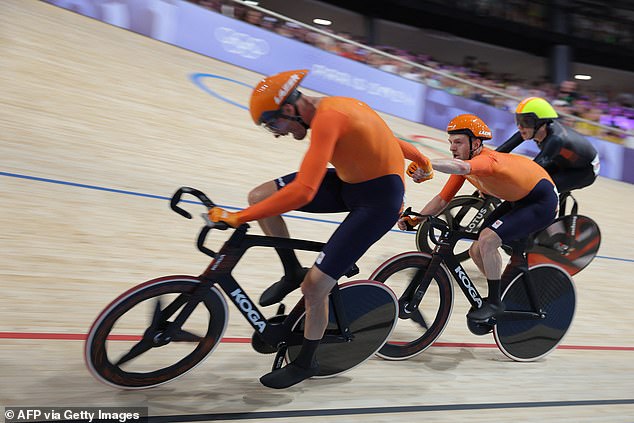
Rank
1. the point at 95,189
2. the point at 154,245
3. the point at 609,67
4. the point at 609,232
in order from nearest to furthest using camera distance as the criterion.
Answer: the point at 154,245 → the point at 95,189 → the point at 609,232 → the point at 609,67

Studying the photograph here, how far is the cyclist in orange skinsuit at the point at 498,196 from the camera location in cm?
273

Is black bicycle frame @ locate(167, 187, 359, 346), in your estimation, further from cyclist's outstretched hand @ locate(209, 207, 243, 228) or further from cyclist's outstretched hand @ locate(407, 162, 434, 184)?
cyclist's outstretched hand @ locate(407, 162, 434, 184)

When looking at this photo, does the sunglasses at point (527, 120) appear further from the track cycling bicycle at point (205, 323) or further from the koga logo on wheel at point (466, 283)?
the track cycling bicycle at point (205, 323)

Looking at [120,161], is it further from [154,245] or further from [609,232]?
[609,232]

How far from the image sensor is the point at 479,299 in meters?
2.84

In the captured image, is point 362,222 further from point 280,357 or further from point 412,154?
point 280,357

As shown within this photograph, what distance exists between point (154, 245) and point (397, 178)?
5.94ft

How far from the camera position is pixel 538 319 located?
302 centimetres

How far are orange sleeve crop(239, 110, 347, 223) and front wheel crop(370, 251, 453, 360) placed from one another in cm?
95

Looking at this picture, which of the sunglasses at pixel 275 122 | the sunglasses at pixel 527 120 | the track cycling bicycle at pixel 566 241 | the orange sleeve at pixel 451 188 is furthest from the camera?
the track cycling bicycle at pixel 566 241

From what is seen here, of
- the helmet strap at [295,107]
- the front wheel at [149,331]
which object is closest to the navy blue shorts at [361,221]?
the helmet strap at [295,107]

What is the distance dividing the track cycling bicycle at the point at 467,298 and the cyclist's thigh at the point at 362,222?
56 cm

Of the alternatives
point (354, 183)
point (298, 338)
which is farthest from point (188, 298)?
point (354, 183)

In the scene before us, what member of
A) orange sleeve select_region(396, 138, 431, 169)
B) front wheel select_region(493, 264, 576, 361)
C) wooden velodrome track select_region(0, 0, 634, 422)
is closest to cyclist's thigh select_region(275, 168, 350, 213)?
orange sleeve select_region(396, 138, 431, 169)
